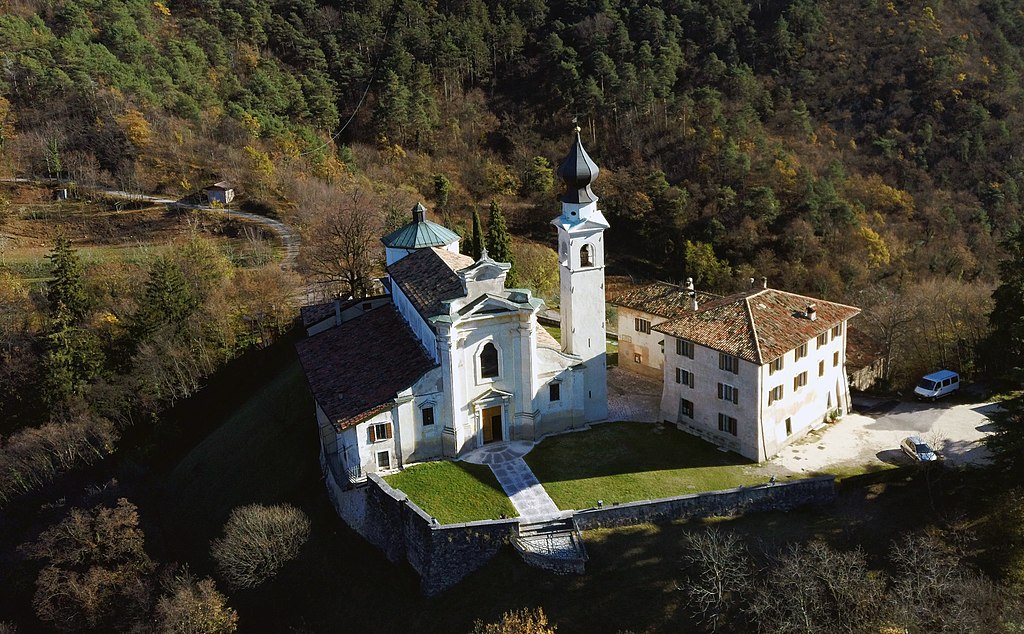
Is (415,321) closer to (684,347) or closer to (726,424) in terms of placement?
(684,347)

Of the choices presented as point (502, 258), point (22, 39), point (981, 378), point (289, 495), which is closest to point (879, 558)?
point (981, 378)

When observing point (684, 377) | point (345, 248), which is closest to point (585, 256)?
point (684, 377)

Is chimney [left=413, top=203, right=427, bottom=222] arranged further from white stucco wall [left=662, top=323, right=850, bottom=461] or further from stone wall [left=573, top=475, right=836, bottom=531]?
stone wall [left=573, top=475, right=836, bottom=531]

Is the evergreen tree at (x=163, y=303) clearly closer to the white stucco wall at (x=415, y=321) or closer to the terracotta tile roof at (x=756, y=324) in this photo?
the white stucco wall at (x=415, y=321)

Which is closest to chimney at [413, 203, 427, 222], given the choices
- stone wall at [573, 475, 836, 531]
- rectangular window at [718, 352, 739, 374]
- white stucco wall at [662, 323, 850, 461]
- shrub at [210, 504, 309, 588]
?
white stucco wall at [662, 323, 850, 461]

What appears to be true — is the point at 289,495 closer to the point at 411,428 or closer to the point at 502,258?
the point at 411,428
